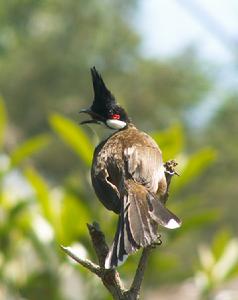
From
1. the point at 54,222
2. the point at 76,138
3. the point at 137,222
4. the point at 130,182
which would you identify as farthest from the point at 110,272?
the point at 54,222

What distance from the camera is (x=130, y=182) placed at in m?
3.02

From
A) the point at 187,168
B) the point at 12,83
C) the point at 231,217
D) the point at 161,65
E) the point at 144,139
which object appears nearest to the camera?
the point at 144,139

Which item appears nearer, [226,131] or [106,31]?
[226,131]

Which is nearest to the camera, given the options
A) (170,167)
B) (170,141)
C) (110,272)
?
(110,272)

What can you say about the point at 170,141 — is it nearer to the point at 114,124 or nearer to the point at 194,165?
the point at 194,165

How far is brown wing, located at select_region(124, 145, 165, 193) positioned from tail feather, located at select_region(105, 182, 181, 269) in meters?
0.04

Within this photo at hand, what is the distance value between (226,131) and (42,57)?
14.7 ft

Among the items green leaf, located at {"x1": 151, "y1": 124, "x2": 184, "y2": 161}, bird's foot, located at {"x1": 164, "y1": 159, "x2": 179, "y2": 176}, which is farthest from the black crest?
green leaf, located at {"x1": 151, "y1": 124, "x2": 184, "y2": 161}

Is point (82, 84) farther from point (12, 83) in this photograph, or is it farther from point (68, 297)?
point (68, 297)

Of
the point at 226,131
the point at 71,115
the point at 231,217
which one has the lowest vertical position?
the point at 231,217

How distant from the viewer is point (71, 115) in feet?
51.8

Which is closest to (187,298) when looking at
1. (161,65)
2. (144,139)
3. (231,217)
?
(231,217)

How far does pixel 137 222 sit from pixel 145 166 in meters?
0.34

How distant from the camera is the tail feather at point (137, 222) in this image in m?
2.55
